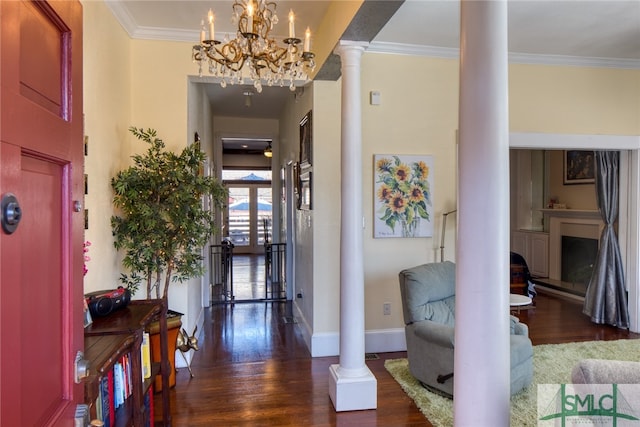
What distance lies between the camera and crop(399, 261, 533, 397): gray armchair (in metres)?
2.94

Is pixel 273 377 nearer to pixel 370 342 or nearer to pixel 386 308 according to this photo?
pixel 370 342

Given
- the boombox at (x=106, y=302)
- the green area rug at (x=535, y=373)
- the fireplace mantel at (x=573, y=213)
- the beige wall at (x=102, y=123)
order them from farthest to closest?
the fireplace mantel at (x=573, y=213) < the green area rug at (x=535, y=373) < the beige wall at (x=102, y=123) < the boombox at (x=106, y=302)

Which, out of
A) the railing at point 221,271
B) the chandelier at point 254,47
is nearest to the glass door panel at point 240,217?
the railing at point 221,271

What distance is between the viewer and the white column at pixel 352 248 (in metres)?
2.87

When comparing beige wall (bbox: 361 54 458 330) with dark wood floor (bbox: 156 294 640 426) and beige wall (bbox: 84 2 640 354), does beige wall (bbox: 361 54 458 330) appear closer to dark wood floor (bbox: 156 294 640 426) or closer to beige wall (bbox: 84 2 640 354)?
beige wall (bbox: 84 2 640 354)

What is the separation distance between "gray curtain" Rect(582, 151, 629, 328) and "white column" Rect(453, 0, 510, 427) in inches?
178

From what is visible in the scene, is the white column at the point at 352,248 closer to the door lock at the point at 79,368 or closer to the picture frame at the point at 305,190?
the picture frame at the point at 305,190

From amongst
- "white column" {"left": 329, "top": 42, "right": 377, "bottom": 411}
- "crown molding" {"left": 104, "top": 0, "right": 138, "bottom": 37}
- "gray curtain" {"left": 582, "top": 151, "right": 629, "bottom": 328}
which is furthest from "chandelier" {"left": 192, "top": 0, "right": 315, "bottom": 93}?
"gray curtain" {"left": 582, "top": 151, "right": 629, "bottom": 328}

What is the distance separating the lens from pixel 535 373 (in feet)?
11.3

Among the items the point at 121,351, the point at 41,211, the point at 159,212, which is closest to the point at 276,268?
the point at 159,212

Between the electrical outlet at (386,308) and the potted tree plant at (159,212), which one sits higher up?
the potted tree plant at (159,212)

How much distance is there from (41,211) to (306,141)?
3465mm

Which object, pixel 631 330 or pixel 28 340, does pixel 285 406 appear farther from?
pixel 631 330

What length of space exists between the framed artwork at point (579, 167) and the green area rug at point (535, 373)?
292cm
